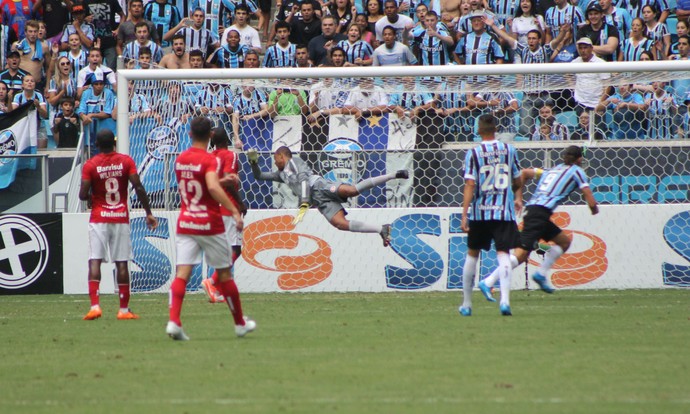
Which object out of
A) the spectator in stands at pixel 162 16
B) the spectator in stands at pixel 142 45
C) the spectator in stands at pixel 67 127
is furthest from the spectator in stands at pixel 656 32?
the spectator in stands at pixel 67 127

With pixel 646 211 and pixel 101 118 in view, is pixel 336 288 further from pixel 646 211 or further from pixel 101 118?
pixel 101 118

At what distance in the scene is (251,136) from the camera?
56.3 ft

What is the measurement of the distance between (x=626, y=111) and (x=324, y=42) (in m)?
6.63

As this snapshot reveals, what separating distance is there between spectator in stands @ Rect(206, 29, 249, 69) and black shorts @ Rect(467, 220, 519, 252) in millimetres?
10032

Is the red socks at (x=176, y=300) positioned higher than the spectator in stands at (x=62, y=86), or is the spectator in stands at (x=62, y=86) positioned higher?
the spectator in stands at (x=62, y=86)

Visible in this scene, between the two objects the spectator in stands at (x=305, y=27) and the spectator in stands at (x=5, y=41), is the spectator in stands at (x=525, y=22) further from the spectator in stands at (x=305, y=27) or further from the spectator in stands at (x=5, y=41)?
the spectator in stands at (x=5, y=41)

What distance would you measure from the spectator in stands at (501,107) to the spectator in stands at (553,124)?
Answer: 37 cm

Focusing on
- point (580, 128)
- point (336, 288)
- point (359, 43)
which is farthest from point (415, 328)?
point (359, 43)

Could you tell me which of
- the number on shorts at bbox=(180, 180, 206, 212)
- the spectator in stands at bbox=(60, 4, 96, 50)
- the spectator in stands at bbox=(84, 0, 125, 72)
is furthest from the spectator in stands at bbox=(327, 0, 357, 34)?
the number on shorts at bbox=(180, 180, 206, 212)

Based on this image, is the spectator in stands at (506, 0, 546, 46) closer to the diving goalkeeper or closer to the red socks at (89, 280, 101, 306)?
the diving goalkeeper

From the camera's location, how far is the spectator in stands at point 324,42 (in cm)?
2033

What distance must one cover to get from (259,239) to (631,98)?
632 cm

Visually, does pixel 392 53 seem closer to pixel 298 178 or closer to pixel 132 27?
pixel 298 178

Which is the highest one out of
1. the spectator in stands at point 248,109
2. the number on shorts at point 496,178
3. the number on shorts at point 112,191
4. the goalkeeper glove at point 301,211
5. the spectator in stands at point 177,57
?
the spectator in stands at point 177,57
